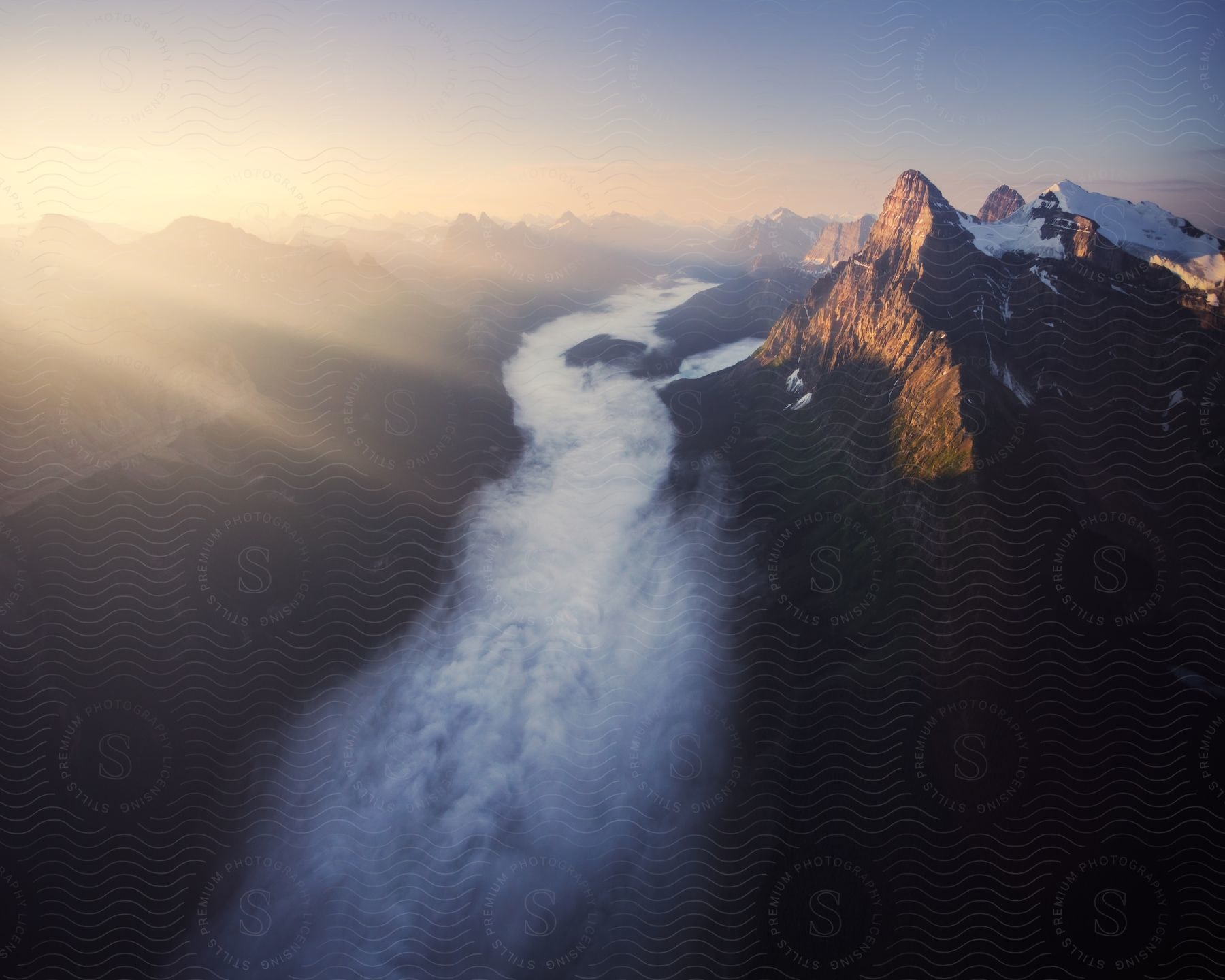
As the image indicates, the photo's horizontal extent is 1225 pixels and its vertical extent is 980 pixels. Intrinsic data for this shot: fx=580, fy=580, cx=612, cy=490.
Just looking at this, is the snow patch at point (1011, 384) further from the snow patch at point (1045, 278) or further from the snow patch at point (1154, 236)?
the snow patch at point (1154, 236)

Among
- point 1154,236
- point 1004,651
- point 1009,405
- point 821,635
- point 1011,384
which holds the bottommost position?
point 821,635

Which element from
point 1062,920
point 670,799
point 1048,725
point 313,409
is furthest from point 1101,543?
point 313,409

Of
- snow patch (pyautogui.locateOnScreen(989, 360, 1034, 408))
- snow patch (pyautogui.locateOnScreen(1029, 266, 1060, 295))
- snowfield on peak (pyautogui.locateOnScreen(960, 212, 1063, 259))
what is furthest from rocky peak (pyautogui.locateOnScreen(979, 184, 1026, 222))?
snow patch (pyautogui.locateOnScreen(989, 360, 1034, 408))

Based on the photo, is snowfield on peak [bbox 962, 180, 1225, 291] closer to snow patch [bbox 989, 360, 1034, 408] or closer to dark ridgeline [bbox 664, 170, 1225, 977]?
dark ridgeline [bbox 664, 170, 1225, 977]

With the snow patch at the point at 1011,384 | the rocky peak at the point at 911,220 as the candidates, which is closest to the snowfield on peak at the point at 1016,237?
the rocky peak at the point at 911,220

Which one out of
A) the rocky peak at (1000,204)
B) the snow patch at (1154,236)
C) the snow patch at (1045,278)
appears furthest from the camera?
the rocky peak at (1000,204)

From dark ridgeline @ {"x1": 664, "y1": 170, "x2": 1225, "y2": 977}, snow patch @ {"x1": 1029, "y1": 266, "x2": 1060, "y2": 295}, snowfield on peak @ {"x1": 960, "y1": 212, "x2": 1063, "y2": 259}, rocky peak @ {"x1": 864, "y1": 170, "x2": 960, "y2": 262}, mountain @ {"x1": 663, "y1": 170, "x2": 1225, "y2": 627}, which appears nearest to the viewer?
dark ridgeline @ {"x1": 664, "y1": 170, "x2": 1225, "y2": 977}

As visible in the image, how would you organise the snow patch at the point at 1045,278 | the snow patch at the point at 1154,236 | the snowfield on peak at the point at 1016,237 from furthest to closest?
the snowfield on peak at the point at 1016,237
the snow patch at the point at 1045,278
the snow patch at the point at 1154,236

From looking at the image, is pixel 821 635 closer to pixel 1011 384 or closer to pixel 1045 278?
pixel 1011 384

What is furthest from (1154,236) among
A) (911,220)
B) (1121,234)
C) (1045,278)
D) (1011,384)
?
(911,220)
